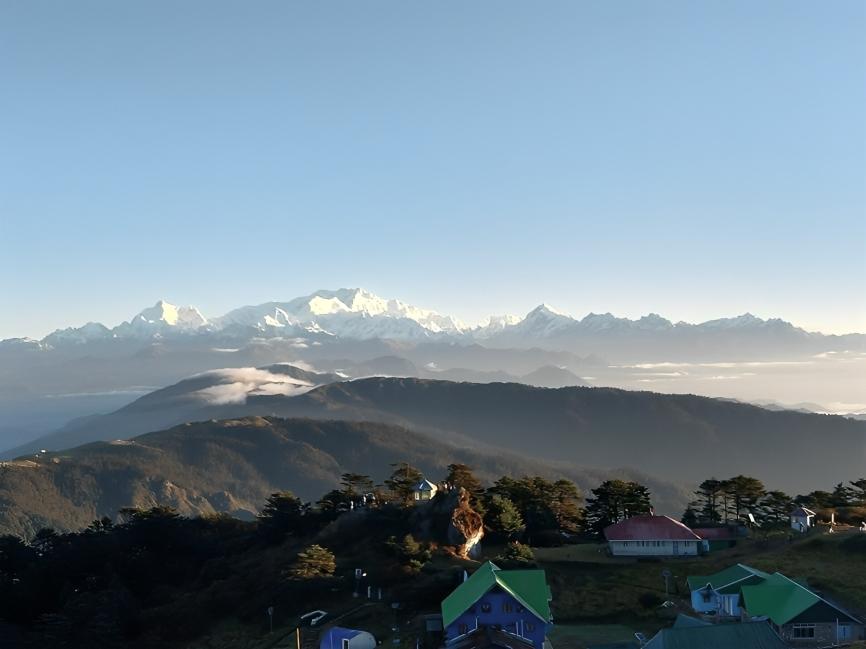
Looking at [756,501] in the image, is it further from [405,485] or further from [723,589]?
[405,485]

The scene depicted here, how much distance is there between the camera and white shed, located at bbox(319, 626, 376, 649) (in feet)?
175

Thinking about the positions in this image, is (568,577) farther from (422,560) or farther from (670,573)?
(422,560)

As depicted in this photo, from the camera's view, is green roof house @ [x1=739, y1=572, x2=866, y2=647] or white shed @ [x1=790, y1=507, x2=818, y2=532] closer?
green roof house @ [x1=739, y1=572, x2=866, y2=647]

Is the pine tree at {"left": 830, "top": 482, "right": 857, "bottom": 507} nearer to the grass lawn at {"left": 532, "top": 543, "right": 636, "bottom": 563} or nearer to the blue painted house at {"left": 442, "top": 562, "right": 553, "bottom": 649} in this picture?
the grass lawn at {"left": 532, "top": 543, "right": 636, "bottom": 563}

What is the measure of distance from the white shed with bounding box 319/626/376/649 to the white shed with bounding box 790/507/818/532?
46.3 meters

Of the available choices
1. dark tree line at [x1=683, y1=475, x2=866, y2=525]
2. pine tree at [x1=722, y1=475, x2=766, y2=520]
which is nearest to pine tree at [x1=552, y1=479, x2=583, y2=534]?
dark tree line at [x1=683, y1=475, x2=866, y2=525]

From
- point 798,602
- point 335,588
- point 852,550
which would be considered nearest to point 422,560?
point 335,588

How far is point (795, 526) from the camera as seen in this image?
76312mm

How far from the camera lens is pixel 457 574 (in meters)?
63.9

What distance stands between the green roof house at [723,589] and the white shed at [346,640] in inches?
972

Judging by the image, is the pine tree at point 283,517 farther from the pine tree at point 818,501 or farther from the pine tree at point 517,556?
the pine tree at point 818,501

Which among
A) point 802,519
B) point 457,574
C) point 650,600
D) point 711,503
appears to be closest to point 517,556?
point 457,574

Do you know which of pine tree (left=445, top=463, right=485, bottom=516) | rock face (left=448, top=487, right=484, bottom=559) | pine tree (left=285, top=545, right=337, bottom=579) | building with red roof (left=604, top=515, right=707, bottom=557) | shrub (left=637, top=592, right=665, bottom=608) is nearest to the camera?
shrub (left=637, top=592, right=665, bottom=608)

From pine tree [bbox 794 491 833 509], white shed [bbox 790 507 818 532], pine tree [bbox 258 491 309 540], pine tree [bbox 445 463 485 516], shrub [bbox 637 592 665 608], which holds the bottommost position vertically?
pine tree [bbox 258 491 309 540]
